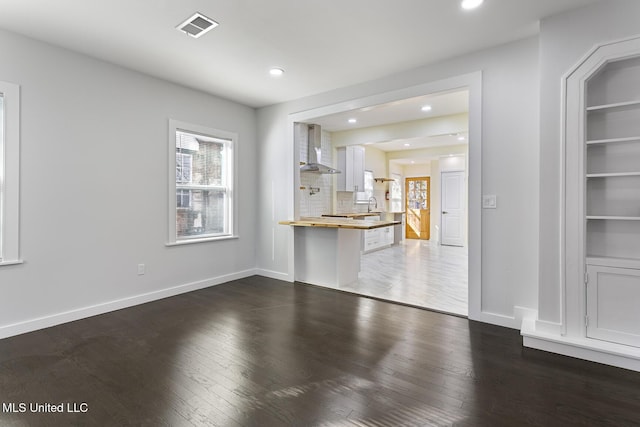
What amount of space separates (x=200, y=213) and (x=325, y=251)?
1864 mm

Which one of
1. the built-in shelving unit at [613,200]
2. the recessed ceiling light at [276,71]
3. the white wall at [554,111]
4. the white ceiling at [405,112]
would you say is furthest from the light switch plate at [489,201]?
the recessed ceiling light at [276,71]

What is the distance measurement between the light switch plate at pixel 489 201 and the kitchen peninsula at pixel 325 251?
138cm

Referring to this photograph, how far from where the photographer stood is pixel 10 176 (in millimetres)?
2760

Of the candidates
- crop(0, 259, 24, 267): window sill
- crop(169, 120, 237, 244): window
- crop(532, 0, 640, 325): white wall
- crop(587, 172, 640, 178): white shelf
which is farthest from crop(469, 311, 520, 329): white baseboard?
crop(0, 259, 24, 267): window sill

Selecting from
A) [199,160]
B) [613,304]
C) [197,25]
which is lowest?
[613,304]

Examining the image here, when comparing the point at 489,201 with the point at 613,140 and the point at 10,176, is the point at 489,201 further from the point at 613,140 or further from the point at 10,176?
the point at 10,176

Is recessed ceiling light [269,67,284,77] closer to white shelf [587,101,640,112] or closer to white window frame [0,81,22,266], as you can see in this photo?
white window frame [0,81,22,266]

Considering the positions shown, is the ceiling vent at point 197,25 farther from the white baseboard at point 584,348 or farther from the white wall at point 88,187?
the white baseboard at point 584,348

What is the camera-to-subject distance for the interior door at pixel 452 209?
882cm

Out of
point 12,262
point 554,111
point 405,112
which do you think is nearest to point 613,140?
point 554,111

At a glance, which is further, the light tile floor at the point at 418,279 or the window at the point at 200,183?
the window at the point at 200,183

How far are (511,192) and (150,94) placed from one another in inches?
161

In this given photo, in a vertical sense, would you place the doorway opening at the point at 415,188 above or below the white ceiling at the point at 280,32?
below

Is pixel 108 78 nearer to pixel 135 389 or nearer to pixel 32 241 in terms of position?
pixel 32 241
